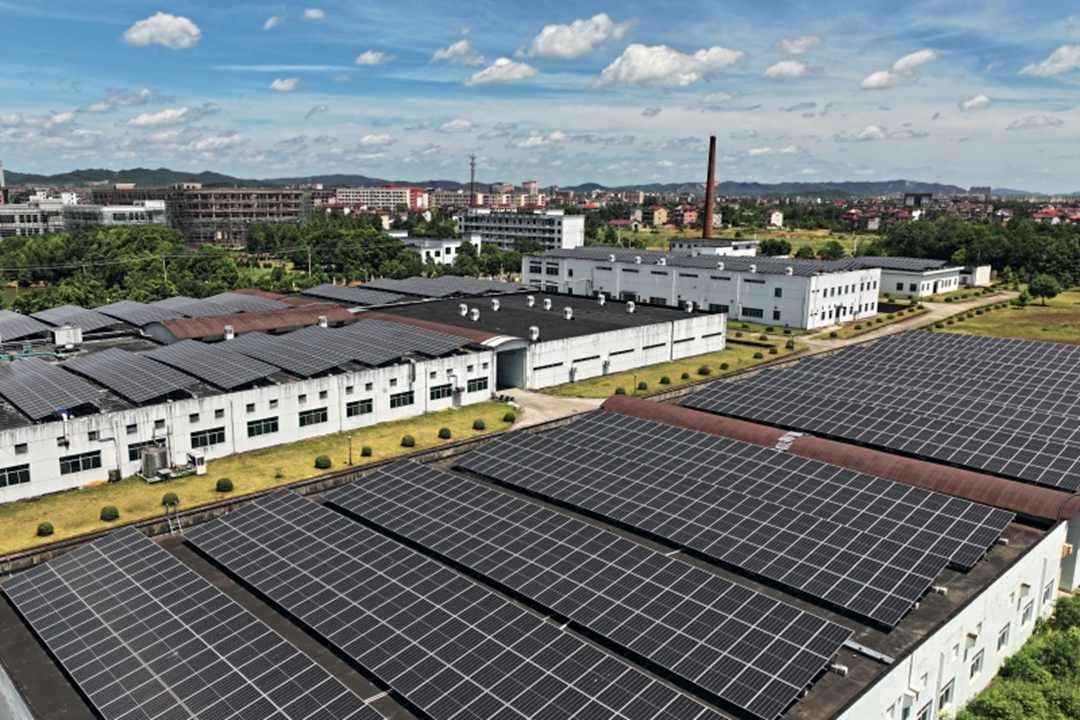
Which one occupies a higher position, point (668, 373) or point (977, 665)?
point (668, 373)

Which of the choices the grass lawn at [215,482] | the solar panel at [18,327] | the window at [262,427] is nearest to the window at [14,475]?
the grass lawn at [215,482]

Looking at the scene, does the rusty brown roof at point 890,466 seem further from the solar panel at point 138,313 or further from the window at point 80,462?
the solar panel at point 138,313

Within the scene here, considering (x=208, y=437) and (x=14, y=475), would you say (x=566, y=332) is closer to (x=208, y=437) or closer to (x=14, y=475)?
(x=208, y=437)

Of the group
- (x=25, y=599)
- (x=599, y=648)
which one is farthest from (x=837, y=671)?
(x=25, y=599)

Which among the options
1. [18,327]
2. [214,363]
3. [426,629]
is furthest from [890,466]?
[18,327]

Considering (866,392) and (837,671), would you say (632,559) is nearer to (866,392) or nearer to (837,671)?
(837,671)

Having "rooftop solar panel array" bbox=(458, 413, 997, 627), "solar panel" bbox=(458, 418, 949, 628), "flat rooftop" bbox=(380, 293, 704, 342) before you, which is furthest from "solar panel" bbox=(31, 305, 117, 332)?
"solar panel" bbox=(458, 418, 949, 628)
